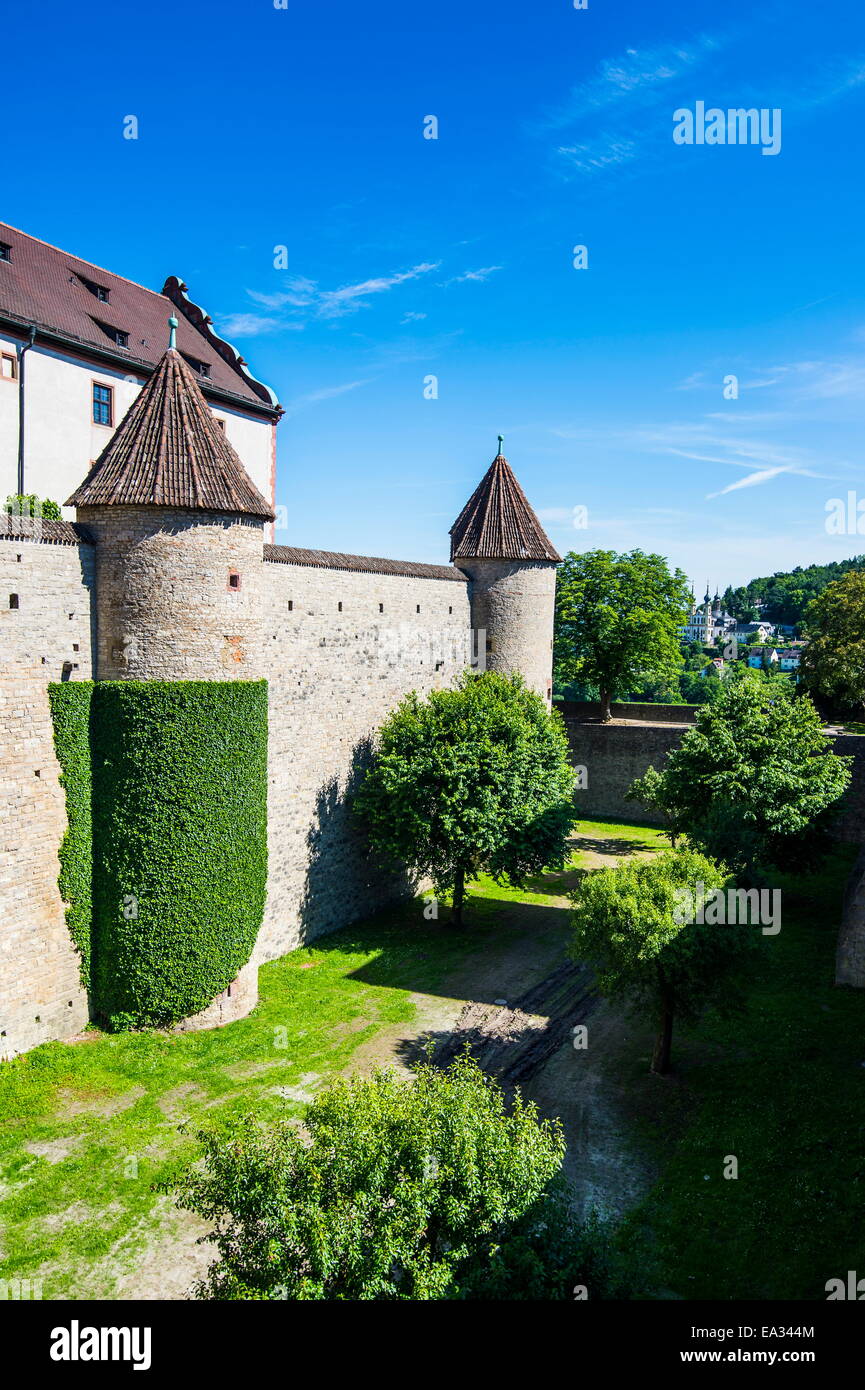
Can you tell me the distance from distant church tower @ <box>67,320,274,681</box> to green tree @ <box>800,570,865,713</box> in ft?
99.8

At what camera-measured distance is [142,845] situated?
17.8m

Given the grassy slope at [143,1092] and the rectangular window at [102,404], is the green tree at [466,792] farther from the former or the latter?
the rectangular window at [102,404]

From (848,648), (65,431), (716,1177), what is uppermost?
(65,431)

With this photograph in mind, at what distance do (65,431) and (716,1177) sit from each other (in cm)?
2637

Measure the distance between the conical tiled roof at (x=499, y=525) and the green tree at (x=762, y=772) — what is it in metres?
8.26

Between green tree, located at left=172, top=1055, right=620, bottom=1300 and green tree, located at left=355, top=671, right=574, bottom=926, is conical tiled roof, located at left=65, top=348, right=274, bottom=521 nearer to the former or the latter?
green tree, located at left=355, top=671, right=574, bottom=926

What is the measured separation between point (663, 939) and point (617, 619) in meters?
26.7

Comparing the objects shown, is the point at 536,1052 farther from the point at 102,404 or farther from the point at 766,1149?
the point at 102,404

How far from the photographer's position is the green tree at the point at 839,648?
39281mm

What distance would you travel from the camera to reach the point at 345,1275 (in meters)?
8.27

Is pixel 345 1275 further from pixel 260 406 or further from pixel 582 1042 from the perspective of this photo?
pixel 260 406

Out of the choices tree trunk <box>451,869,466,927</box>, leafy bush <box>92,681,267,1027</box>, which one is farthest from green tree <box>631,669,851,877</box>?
leafy bush <box>92,681,267,1027</box>
